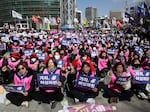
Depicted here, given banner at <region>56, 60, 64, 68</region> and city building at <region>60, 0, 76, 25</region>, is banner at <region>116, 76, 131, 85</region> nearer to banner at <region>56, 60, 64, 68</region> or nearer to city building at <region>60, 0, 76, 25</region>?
banner at <region>56, 60, 64, 68</region>

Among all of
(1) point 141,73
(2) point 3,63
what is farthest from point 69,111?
(2) point 3,63

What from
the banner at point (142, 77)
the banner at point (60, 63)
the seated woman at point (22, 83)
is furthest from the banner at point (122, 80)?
the banner at point (60, 63)

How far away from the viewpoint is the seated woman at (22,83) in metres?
7.98

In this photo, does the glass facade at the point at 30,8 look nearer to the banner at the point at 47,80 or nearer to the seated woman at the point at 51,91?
the seated woman at the point at 51,91

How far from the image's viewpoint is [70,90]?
8.56 metres

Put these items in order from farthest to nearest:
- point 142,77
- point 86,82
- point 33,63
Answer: point 33,63, point 142,77, point 86,82

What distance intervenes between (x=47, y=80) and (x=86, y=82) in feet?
3.27

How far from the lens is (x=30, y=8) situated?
120500mm

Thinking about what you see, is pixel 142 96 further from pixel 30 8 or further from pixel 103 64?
pixel 30 8

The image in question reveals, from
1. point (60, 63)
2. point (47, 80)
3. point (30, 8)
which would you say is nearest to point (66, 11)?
point (30, 8)

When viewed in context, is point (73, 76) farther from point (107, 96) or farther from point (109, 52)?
point (109, 52)

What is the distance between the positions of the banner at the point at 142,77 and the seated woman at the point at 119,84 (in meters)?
0.30

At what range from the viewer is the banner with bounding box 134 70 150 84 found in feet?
27.6

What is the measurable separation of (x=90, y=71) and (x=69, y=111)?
1.30 metres
